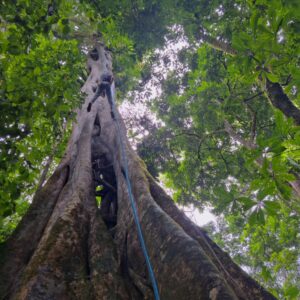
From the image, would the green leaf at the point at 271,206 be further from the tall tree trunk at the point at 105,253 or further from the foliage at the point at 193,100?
the tall tree trunk at the point at 105,253

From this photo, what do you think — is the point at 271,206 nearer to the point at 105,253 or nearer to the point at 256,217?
Answer: the point at 256,217

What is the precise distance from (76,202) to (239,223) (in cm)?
611

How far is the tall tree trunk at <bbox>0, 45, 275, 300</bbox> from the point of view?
6.26ft

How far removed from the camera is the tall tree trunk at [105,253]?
1909 mm

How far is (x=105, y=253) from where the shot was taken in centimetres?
253

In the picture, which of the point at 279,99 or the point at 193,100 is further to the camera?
the point at 193,100

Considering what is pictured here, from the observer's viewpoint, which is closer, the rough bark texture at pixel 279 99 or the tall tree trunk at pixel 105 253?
the tall tree trunk at pixel 105 253

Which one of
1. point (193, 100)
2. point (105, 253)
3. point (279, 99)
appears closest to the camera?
point (105, 253)

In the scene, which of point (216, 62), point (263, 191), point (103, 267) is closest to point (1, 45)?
point (103, 267)

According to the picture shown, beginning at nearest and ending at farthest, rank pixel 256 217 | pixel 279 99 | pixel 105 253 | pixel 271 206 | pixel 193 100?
pixel 271 206 < pixel 256 217 < pixel 105 253 < pixel 279 99 < pixel 193 100

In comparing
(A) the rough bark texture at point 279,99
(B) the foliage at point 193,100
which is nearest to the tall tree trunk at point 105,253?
(B) the foliage at point 193,100

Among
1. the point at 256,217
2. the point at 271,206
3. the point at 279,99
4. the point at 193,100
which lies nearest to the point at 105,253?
the point at 256,217

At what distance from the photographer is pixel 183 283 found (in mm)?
1832

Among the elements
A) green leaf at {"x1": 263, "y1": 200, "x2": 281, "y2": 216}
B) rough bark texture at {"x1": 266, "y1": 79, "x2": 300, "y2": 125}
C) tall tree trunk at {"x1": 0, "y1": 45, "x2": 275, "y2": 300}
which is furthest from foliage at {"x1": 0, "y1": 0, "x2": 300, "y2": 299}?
tall tree trunk at {"x1": 0, "y1": 45, "x2": 275, "y2": 300}
